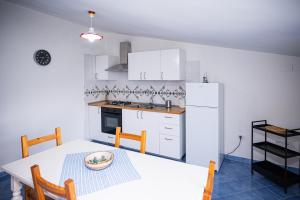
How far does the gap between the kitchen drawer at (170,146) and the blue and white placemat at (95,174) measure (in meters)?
1.74

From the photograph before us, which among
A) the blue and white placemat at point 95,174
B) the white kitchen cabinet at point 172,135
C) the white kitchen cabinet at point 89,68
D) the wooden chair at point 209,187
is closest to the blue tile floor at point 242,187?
the white kitchen cabinet at point 172,135

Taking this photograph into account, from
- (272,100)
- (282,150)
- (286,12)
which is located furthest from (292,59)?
(286,12)

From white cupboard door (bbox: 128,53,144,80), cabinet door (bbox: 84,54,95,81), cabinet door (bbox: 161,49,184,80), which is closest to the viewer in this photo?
cabinet door (bbox: 161,49,184,80)

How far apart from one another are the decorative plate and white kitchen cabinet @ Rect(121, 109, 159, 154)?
1.89 meters

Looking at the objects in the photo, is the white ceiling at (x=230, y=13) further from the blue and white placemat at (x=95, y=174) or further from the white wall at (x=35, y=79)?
the blue and white placemat at (x=95, y=174)

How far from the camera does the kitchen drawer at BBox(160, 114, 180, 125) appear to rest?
3.22 m

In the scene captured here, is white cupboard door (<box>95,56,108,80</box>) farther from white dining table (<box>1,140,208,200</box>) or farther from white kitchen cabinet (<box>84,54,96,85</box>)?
white dining table (<box>1,140,208,200</box>)

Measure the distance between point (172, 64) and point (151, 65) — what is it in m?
0.45

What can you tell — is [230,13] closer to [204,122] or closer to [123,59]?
[204,122]

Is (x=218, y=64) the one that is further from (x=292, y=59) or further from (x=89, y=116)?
(x=89, y=116)

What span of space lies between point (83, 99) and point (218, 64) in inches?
115

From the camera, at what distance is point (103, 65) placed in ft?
14.0

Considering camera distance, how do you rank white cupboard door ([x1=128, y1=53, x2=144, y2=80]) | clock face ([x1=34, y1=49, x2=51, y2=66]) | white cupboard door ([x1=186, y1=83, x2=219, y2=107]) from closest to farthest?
1. white cupboard door ([x1=186, y1=83, x2=219, y2=107])
2. clock face ([x1=34, y1=49, x2=51, y2=66])
3. white cupboard door ([x1=128, y1=53, x2=144, y2=80])

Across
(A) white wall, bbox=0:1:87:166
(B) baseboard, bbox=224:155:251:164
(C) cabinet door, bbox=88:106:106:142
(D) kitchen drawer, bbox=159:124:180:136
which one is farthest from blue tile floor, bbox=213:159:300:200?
(A) white wall, bbox=0:1:87:166
